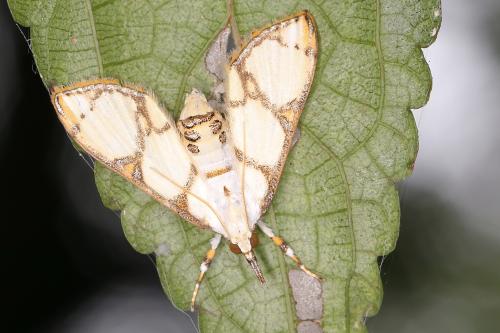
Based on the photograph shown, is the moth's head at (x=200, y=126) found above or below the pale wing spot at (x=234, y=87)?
below

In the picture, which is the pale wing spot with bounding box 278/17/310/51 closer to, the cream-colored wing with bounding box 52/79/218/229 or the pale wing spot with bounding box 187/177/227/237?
the cream-colored wing with bounding box 52/79/218/229

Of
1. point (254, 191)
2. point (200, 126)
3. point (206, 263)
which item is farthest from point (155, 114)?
point (206, 263)

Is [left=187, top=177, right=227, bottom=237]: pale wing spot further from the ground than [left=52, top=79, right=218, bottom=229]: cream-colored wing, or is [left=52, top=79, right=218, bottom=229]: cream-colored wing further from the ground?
[left=52, top=79, right=218, bottom=229]: cream-colored wing

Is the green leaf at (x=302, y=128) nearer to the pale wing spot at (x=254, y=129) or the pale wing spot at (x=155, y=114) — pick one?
the pale wing spot at (x=155, y=114)

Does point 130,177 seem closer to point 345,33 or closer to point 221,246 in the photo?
point 221,246

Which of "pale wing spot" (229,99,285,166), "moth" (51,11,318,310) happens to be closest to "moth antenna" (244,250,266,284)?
"moth" (51,11,318,310)

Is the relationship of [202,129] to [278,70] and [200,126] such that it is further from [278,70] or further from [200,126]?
[278,70]

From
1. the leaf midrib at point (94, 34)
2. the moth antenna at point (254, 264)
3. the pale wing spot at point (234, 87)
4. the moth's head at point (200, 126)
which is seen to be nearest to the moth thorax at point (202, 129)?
the moth's head at point (200, 126)
